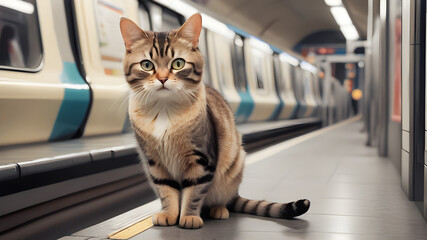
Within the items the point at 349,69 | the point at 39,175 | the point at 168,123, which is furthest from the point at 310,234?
the point at 349,69

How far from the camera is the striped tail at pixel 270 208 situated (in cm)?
244

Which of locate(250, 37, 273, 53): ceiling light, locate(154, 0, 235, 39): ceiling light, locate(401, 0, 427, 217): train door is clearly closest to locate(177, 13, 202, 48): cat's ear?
locate(401, 0, 427, 217): train door

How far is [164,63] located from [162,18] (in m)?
4.98

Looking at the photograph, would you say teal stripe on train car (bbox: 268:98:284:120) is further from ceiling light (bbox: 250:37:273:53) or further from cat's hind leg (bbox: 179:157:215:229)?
cat's hind leg (bbox: 179:157:215:229)

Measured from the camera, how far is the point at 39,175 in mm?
2760

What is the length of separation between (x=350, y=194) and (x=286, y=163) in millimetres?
1898

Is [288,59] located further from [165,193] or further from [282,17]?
[165,193]

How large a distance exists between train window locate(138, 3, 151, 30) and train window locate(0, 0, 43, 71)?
2.21m

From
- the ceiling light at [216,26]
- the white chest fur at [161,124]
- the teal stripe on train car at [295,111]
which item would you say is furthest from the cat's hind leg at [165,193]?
the teal stripe on train car at [295,111]

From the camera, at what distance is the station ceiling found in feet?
48.2

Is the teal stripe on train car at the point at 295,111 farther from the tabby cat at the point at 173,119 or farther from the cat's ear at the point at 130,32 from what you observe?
the cat's ear at the point at 130,32

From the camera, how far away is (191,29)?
2.28 m

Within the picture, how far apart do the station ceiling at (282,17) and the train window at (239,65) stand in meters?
0.70

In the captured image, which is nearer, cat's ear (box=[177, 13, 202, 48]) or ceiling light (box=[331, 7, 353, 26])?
cat's ear (box=[177, 13, 202, 48])
